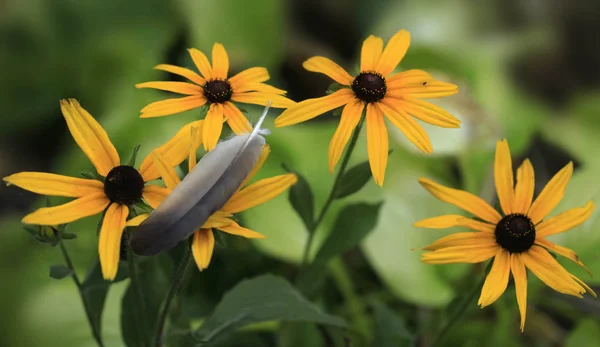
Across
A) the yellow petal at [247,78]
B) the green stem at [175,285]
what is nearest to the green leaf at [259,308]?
the green stem at [175,285]

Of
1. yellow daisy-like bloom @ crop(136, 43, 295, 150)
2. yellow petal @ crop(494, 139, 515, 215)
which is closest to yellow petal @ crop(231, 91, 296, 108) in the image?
yellow daisy-like bloom @ crop(136, 43, 295, 150)

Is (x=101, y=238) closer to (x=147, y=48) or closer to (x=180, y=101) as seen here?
(x=180, y=101)

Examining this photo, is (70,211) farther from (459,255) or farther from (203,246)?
(459,255)

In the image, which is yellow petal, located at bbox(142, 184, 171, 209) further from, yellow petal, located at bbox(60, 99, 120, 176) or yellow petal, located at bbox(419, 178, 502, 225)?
yellow petal, located at bbox(419, 178, 502, 225)

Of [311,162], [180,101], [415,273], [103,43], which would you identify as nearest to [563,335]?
[415,273]

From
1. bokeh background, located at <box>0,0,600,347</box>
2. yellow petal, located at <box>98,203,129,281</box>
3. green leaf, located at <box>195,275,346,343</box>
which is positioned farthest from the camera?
bokeh background, located at <box>0,0,600,347</box>
